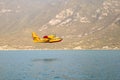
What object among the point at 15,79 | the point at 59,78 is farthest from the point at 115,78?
the point at 15,79

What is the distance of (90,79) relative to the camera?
117m

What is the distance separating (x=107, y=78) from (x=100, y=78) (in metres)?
2.85

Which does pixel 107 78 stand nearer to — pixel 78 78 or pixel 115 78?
pixel 115 78

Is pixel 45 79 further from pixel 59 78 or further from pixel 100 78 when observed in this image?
pixel 100 78

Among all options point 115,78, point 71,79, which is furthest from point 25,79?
point 115,78

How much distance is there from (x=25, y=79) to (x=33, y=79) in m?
3.34

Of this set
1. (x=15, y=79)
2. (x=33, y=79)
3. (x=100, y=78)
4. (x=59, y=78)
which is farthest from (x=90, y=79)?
(x=15, y=79)

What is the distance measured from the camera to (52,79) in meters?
119

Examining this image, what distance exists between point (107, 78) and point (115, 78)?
3.18 metres

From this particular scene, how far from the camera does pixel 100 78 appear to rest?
11919cm

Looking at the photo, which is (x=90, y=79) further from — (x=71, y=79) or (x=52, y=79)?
(x=52, y=79)

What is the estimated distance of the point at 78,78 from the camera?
400 ft

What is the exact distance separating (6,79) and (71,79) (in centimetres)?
2635

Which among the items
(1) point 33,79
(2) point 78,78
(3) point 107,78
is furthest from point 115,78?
(1) point 33,79
